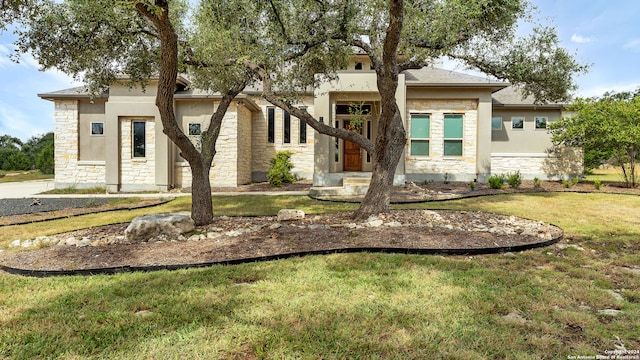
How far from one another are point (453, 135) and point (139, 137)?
13.7 meters

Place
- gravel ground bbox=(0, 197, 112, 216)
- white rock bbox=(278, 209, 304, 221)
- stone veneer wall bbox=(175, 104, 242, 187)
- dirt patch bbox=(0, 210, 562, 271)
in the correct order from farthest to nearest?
stone veneer wall bbox=(175, 104, 242, 187), gravel ground bbox=(0, 197, 112, 216), white rock bbox=(278, 209, 304, 221), dirt patch bbox=(0, 210, 562, 271)

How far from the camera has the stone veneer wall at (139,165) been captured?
45.7 feet

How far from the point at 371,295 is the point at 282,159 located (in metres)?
12.1

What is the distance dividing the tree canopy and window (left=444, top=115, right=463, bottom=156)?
4.20m

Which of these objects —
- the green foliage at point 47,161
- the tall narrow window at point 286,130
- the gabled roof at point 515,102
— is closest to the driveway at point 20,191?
the green foliage at point 47,161

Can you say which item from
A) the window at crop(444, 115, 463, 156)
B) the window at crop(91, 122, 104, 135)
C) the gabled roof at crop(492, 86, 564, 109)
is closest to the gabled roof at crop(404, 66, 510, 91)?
the window at crop(444, 115, 463, 156)

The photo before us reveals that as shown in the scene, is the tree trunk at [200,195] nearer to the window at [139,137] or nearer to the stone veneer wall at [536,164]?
the window at [139,137]

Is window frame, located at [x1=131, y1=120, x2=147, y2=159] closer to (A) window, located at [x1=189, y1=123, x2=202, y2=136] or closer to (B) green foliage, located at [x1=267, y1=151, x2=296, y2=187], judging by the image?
(A) window, located at [x1=189, y1=123, x2=202, y2=136]

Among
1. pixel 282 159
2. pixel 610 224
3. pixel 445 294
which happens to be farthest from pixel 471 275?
pixel 282 159

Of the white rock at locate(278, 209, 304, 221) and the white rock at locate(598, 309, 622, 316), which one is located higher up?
the white rock at locate(278, 209, 304, 221)

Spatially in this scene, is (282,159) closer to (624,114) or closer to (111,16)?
(111,16)

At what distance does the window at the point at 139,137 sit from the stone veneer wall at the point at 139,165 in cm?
13

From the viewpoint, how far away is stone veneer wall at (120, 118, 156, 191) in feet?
45.7

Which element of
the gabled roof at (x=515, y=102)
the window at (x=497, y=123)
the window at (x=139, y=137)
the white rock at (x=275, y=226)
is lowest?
the white rock at (x=275, y=226)
